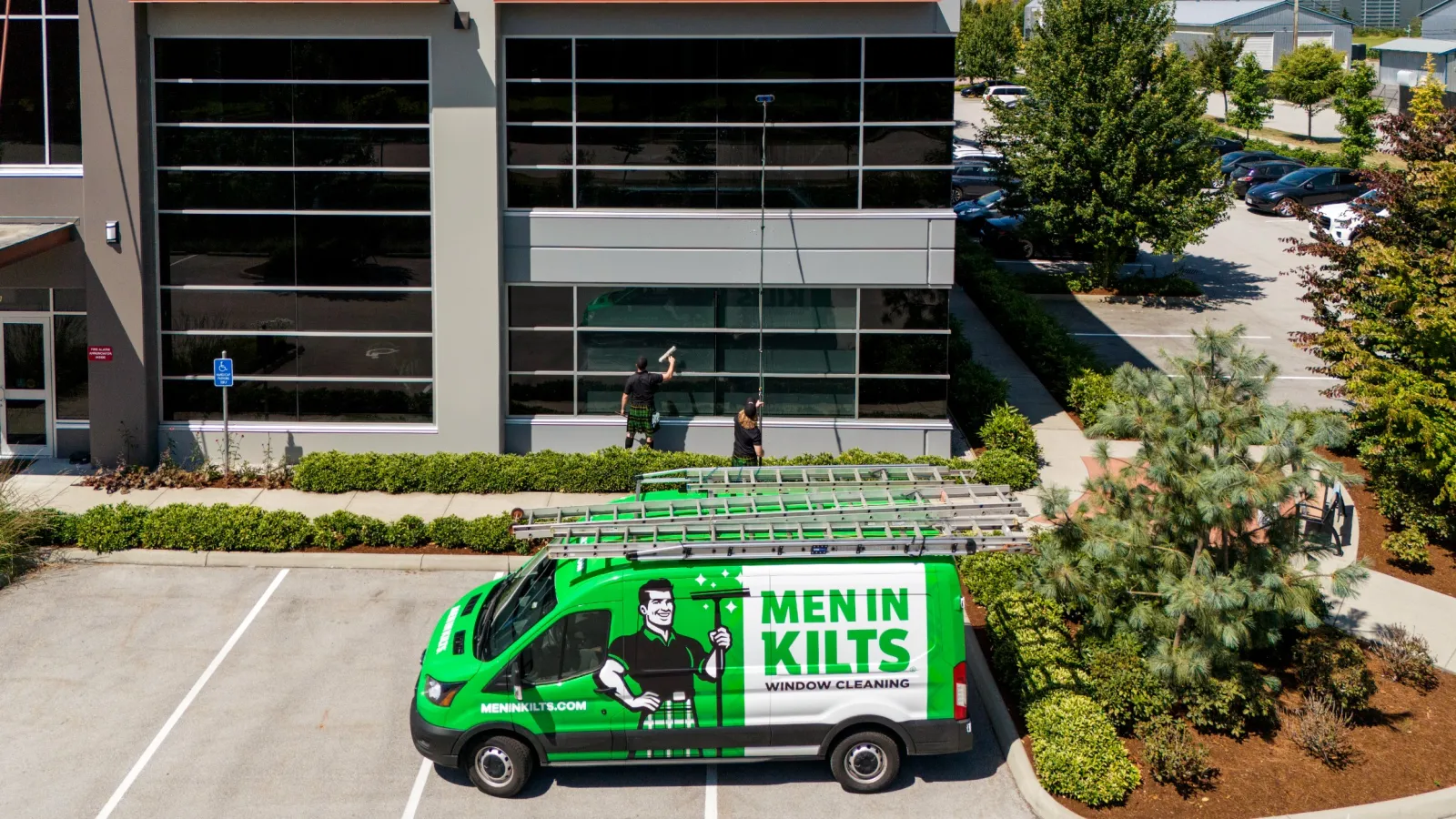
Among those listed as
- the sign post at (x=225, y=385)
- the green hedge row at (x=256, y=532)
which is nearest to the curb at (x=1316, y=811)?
the green hedge row at (x=256, y=532)

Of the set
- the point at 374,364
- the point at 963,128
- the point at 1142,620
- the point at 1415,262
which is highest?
the point at 963,128

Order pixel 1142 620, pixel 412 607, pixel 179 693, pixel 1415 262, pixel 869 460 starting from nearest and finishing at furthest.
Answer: pixel 1142 620 → pixel 179 693 → pixel 412 607 → pixel 1415 262 → pixel 869 460

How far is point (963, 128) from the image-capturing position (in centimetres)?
6103

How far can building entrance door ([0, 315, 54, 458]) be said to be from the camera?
2023 centimetres

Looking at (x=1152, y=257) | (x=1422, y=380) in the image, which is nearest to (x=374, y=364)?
(x=1422, y=380)

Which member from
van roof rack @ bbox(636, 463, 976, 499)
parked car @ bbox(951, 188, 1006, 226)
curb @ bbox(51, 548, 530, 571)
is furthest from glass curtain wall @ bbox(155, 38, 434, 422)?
parked car @ bbox(951, 188, 1006, 226)

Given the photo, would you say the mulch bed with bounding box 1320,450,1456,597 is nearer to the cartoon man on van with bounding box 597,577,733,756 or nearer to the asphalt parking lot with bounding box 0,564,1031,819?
the asphalt parking lot with bounding box 0,564,1031,819

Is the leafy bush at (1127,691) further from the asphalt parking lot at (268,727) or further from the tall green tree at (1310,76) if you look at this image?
the tall green tree at (1310,76)

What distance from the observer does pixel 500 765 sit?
1144 centimetres

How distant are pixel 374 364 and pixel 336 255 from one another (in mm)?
1570

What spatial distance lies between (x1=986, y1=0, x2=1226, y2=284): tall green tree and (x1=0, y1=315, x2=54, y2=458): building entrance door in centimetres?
1869

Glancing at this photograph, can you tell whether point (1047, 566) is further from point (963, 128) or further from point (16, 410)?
point (963, 128)

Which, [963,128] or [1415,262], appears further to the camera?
[963,128]

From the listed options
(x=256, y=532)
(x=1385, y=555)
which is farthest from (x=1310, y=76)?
(x=256, y=532)
